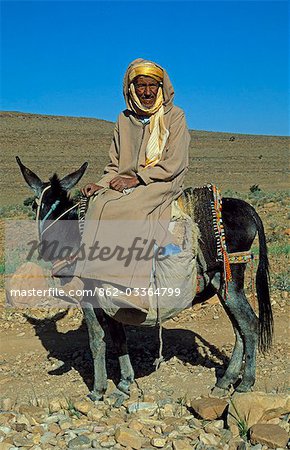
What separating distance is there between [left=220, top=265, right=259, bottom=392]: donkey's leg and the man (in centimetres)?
86

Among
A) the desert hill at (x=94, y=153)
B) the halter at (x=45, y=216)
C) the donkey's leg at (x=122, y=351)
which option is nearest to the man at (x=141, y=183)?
A: the halter at (x=45, y=216)

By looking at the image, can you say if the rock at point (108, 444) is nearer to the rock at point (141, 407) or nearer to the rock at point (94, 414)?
the rock at point (94, 414)

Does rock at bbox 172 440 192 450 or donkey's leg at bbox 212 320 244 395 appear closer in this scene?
rock at bbox 172 440 192 450

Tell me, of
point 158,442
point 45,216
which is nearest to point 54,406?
point 158,442

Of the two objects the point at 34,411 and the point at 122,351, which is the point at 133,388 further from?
the point at 34,411

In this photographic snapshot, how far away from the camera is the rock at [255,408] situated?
4.57 meters

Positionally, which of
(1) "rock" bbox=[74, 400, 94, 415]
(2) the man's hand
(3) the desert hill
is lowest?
(1) "rock" bbox=[74, 400, 94, 415]

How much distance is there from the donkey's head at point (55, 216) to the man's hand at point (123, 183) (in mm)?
366

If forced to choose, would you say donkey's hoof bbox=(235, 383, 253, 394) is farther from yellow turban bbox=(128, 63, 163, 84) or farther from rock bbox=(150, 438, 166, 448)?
yellow turban bbox=(128, 63, 163, 84)

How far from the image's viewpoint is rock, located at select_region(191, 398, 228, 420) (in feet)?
15.8

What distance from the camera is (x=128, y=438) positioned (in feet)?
14.5

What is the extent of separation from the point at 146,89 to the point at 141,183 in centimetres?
83

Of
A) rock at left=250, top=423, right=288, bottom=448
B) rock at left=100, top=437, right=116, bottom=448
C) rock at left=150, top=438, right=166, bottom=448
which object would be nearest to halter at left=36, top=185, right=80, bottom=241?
rock at left=100, top=437, right=116, bottom=448

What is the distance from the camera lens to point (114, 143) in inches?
225
